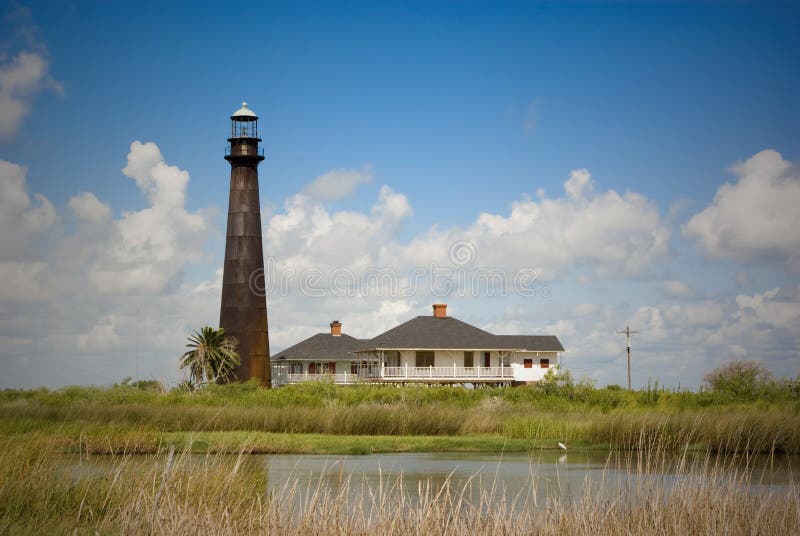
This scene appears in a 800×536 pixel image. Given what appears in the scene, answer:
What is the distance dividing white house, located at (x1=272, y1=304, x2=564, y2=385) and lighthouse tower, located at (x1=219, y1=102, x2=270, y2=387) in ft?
23.8

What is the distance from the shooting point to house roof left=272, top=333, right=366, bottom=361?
65.6 m

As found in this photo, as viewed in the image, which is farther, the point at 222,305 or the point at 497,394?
the point at 222,305

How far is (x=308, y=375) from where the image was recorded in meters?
63.4

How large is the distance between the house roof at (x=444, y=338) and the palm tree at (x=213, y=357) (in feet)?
36.7

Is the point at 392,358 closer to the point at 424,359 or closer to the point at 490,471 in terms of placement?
the point at 424,359

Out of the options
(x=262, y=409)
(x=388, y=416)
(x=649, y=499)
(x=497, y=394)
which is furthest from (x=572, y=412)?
(x=649, y=499)

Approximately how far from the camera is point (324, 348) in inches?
2623

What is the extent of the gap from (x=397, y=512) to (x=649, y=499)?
342 cm

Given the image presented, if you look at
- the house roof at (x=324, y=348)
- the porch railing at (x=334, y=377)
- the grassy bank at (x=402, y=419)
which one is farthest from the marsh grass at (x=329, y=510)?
the house roof at (x=324, y=348)

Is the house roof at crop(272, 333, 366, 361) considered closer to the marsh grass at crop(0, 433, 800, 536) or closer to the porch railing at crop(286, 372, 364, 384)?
the porch railing at crop(286, 372, 364, 384)

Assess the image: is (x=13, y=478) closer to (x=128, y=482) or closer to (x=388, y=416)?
(x=128, y=482)

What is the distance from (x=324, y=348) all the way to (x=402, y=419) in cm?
3320

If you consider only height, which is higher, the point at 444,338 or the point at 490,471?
the point at 444,338

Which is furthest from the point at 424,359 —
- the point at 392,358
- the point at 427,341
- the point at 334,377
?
the point at 334,377
